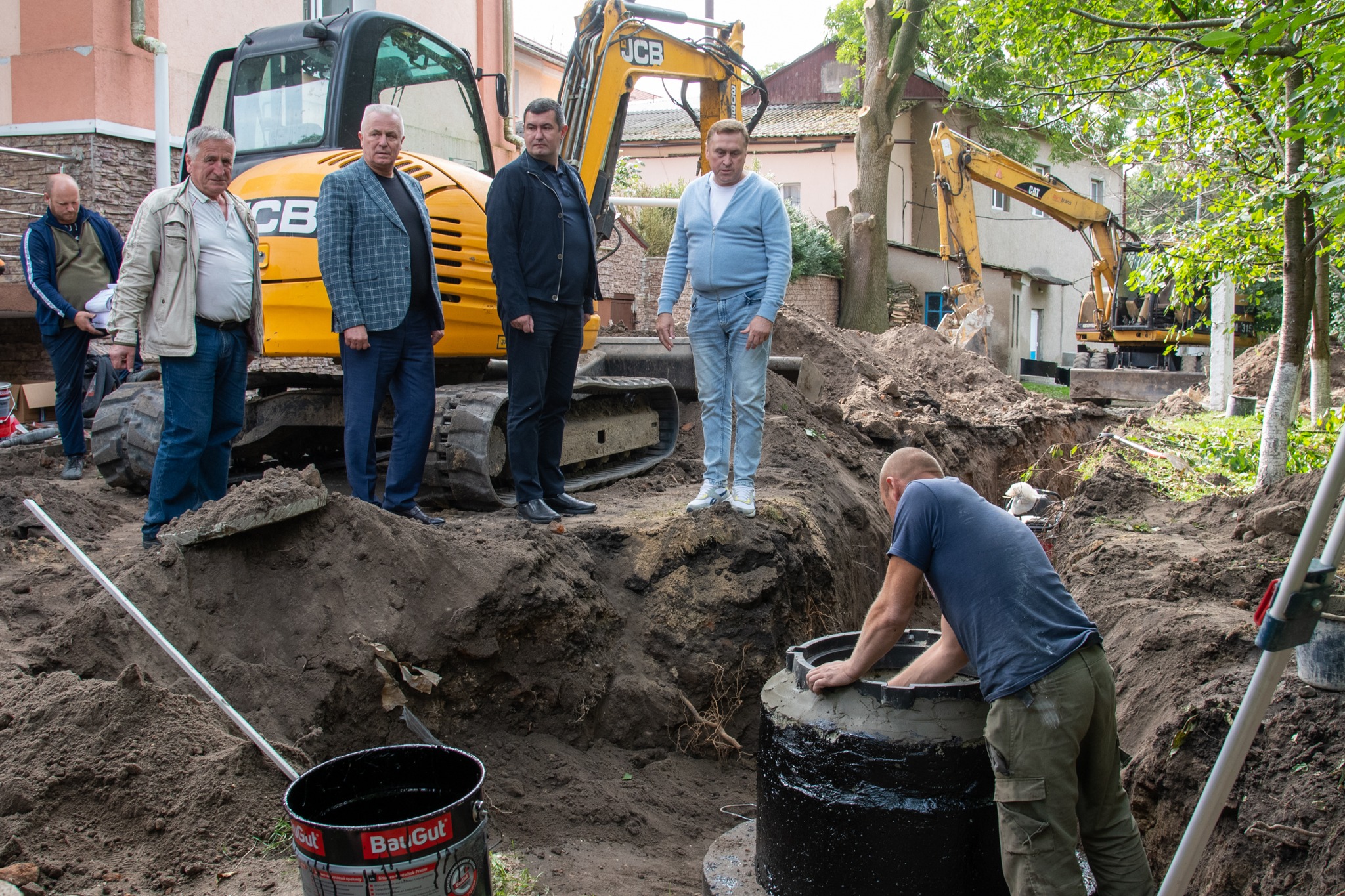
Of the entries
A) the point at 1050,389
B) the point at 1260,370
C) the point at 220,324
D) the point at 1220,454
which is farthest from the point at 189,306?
the point at 1050,389

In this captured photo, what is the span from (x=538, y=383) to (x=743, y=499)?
4.35 feet

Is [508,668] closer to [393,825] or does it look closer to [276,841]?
[276,841]

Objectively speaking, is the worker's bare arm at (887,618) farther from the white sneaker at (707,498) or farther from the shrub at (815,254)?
the shrub at (815,254)

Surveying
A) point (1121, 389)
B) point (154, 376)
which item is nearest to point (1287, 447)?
point (154, 376)

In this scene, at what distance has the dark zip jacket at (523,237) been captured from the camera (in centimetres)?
533

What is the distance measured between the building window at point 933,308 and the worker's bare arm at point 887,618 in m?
21.1

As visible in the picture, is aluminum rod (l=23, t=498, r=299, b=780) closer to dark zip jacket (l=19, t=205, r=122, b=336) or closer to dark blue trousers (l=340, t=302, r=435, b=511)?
dark blue trousers (l=340, t=302, r=435, b=511)

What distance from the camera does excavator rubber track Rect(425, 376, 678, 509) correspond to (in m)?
5.78

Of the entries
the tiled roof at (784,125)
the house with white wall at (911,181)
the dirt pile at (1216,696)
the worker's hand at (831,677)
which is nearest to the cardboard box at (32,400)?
the worker's hand at (831,677)

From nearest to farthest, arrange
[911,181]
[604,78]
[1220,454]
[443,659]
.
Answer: [443,659] → [604,78] → [1220,454] → [911,181]

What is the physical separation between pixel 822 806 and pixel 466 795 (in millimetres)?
1157

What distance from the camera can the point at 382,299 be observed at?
5062 millimetres

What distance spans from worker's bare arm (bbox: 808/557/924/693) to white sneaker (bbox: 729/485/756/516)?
2.67 metres

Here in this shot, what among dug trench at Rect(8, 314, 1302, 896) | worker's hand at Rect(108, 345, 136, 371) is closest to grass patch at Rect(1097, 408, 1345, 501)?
dug trench at Rect(8, 314, 1302, 896)
